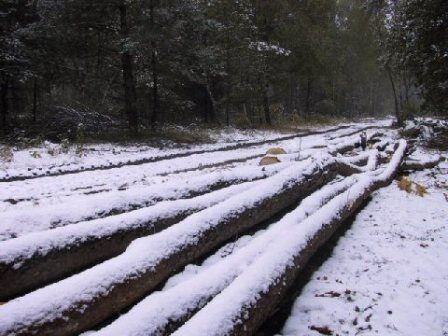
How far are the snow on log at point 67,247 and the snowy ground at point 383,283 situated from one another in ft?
5.47

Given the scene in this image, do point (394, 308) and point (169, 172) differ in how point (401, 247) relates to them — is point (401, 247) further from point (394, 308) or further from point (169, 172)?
point (169, 172)

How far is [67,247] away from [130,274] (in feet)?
2.23

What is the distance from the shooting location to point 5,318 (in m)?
2.27

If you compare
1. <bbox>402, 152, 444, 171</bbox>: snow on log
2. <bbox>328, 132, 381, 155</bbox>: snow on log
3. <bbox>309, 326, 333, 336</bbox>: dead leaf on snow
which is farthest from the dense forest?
<bbox>309, 326, 333, 336</bbox>: dead leaf on snow

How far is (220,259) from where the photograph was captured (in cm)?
434

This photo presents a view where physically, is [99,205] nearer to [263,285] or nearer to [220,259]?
[220,259]

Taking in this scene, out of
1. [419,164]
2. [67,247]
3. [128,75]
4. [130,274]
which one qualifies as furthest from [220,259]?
[128,75]

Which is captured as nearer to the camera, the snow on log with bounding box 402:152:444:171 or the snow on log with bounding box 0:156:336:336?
the snow on log with bounding box 0:156:336:336

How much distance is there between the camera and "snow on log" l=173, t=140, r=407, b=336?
263cm

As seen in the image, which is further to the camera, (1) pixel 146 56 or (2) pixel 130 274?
(1) pixel 146 56

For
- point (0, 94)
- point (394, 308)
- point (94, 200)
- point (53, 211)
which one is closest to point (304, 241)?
point (394, 308)

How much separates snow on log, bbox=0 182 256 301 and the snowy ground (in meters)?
1.67

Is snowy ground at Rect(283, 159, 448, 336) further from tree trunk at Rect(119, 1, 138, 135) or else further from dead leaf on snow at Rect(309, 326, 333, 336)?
tree trunk at Rect(119, 1, 138, 135)

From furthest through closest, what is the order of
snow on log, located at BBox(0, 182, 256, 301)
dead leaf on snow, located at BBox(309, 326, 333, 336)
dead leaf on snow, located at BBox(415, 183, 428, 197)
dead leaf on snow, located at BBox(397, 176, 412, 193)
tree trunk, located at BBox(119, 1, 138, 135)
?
tree trunk, located at BBox(119, 1, 138, 135), dead leaf on snow, located at BBox(397, 176, 412, 193), dead leaf on snow, located at BBox(415, 183, 428, 197), dead leaf on snow, located at BBox(309, 326, 333, 336), snow on log, located at BBox(0, 182, 256, 301)
